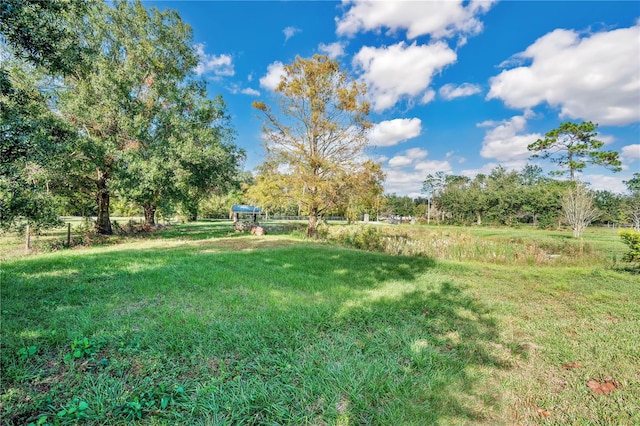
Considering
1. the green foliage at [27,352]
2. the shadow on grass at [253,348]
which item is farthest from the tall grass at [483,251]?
the green foliage at [27,352]

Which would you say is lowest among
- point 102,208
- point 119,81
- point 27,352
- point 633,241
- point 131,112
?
point 27,352

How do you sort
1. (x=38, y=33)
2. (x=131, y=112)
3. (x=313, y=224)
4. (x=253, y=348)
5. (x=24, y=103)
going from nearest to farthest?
(x=253, y=348), (x=38, y=33), (x=24, y=103), (x=131, y=112), (x=313, y=224)

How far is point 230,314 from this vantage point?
12.1 ft

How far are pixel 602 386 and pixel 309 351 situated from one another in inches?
103

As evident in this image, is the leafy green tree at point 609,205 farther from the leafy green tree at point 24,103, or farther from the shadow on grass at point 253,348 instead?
the leafy green tree at point 24,103

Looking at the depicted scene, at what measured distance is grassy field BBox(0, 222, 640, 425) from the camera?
206 cm

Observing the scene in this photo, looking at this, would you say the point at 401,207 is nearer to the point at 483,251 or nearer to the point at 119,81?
the point at 483,251

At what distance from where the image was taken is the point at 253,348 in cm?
287

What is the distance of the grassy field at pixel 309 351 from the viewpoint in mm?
2061

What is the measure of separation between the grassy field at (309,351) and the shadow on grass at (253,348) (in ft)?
0.05

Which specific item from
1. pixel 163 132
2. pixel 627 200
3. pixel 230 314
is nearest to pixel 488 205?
pixel 627 200

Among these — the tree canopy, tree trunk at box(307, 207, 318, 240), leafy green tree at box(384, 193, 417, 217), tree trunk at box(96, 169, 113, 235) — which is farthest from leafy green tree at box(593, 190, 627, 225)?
tree trunk at box(96, 169, 113, 235)

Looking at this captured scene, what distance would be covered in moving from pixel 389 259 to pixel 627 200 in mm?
37061

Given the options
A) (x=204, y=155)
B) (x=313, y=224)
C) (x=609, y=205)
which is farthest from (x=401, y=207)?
(x=204, y=155)
